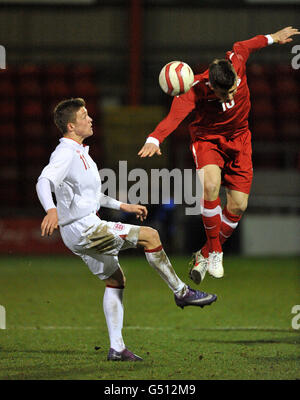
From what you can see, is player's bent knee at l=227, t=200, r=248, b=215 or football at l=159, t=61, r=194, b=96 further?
player's bent knee at l=227, t=200, r=248, b=215

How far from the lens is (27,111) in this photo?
18.0 m

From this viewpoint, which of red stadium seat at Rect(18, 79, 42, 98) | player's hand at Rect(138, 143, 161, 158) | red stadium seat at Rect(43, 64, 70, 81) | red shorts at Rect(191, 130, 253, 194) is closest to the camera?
player's hand at Rect(138, 143, 161, 158)

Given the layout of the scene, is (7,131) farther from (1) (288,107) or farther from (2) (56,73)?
(1) (288,107)

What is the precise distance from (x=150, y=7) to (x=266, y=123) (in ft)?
14.0

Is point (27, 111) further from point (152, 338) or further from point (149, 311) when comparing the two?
point (152, 338)

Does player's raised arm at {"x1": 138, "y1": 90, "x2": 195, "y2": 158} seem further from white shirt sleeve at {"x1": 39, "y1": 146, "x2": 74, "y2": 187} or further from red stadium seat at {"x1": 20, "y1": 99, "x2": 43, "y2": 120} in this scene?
red stadium seat at {"x1": 20, "y1": 99, "x2": 43, "y2": 120}

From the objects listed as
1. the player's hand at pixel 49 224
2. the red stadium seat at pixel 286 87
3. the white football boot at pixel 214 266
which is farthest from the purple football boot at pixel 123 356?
the red stadium seat at pixel 286 87

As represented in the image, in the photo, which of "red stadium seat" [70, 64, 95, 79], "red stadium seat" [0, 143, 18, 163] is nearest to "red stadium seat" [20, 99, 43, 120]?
"red stadium seat" [0, 143, 18, 163]

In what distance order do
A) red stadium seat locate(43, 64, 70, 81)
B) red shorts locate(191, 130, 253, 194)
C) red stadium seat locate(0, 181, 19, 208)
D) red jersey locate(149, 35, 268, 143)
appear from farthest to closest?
red stadium seat locate(43, 64, 70, 81) < red stadium seat locate(0, 181, 19, 208) < red shorts locate(191, 130, 253, 194) < red jersey locate(149, 35, 268, 143)

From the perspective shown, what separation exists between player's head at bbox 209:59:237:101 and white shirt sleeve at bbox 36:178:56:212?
148 cm

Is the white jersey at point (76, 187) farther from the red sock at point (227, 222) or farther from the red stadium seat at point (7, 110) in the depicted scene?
the red stadium seat at point (7, 110)

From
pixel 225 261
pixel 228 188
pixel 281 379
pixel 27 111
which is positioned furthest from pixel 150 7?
pixel 281 379

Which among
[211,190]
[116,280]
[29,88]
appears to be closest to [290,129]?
[29,88]

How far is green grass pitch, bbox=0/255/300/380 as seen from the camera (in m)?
5.31
